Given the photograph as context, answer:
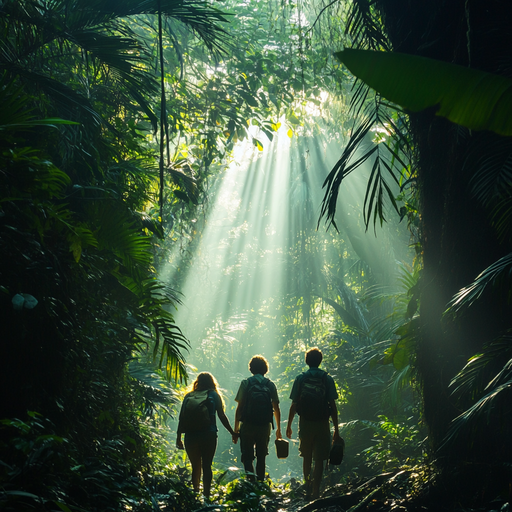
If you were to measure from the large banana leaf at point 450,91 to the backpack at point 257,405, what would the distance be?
4.09 m

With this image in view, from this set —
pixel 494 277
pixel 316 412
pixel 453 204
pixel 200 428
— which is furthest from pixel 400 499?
pixel 453 204

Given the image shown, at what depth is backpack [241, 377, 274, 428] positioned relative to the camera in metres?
5.09

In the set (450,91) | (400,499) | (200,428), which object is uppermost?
(450,91)

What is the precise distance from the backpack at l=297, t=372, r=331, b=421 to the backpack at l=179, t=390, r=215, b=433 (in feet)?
3.42

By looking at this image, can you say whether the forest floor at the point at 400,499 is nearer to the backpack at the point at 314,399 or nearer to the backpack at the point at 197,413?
the backpack at the point at 197,413

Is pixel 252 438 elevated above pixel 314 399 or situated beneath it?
situated beneath

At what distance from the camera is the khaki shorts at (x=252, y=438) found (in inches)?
203

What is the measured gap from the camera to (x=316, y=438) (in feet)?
16.5

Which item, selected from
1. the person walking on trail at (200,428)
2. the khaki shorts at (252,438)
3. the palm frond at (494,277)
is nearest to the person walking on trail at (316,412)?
the khaki shorts at (252,438)

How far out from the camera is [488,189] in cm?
293

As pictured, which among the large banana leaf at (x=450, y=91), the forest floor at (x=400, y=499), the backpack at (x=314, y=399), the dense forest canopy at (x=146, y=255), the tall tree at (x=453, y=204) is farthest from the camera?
the backpack at (x=314, y=399)

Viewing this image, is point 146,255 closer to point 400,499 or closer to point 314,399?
point 314,399

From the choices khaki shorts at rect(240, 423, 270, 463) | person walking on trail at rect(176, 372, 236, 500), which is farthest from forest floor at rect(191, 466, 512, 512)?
person walking on trail at rect(176, 372, 236, 500)

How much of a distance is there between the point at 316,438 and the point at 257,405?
782 millimetres
